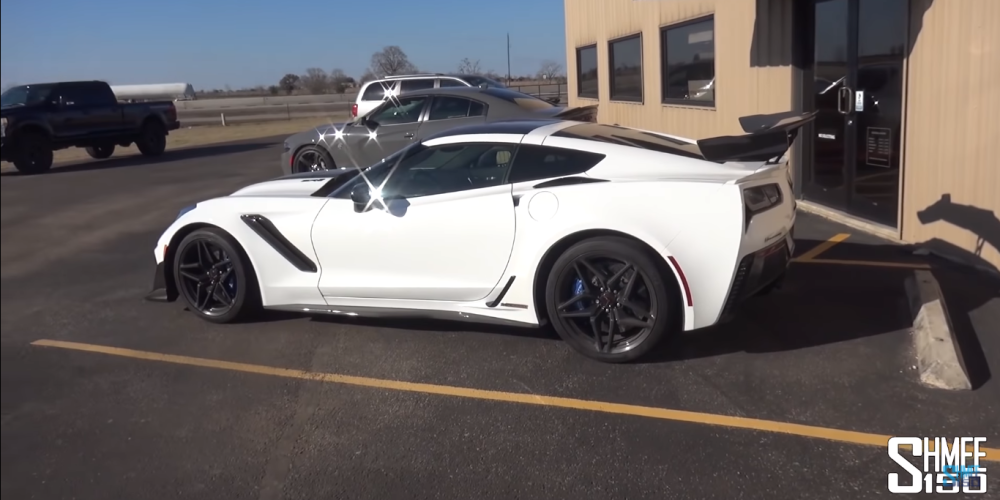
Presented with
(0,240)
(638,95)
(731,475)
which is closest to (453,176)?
(731,475)

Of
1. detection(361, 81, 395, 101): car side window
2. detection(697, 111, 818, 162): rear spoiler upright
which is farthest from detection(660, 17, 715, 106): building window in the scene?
detection(697, 111, 818, 162): rear spoiler upright

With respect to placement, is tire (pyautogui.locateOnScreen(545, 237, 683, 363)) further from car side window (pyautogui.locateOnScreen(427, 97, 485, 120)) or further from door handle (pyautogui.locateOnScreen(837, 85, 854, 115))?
car side window (pyautogui.locateOnScreen(427, 97, 485, 120))

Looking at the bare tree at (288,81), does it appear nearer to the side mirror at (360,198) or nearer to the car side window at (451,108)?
the car side window at (451,108)

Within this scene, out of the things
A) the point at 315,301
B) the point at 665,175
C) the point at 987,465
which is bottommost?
the point at 987,465

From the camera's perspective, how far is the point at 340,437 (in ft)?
13.5

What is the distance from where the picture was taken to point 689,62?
39.5 ft

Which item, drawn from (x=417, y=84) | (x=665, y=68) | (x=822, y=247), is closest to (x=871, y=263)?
(x=822, y=247)

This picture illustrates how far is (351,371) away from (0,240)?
3.44 m

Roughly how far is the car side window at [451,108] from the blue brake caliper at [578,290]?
692cm

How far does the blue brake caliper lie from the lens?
4.95 m

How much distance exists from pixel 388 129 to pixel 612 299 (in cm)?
765

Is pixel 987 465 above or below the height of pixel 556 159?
below

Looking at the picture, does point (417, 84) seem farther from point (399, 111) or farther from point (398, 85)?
point (399, 111)

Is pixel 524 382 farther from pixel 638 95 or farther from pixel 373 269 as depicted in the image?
pixel 638 95
